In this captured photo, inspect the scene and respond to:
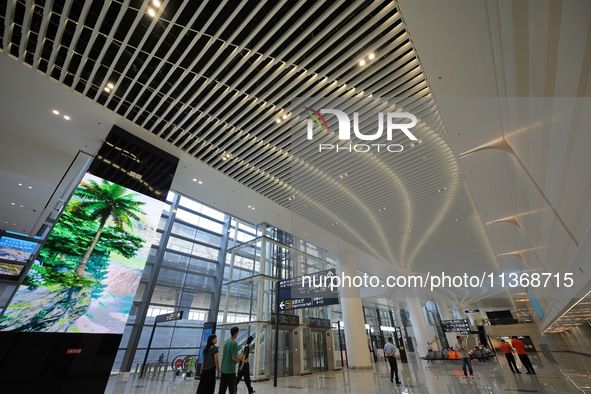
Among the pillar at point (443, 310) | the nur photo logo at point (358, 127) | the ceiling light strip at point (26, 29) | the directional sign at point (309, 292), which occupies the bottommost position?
the directional sign at point (309, 292)

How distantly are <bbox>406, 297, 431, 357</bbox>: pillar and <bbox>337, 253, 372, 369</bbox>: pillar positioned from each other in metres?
10.5

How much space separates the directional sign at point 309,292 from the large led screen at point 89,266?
4338 mm

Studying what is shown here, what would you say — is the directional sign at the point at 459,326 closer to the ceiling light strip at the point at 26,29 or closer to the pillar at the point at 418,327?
the pillar at the point at 418,327

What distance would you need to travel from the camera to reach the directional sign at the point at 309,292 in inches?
300

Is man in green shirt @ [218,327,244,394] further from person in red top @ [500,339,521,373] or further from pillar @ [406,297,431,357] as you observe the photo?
pillar @ [406,297,431,357]

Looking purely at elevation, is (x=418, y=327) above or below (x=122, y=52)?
below

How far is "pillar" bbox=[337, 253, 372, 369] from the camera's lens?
11.8 metres

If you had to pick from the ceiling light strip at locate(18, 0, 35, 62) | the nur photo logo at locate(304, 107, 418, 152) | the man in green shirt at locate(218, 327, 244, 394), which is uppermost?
the ceiling light strip at locate(18, 0, 35, 62)

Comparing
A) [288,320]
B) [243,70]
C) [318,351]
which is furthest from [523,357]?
[243,70]

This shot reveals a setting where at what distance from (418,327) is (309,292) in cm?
1719

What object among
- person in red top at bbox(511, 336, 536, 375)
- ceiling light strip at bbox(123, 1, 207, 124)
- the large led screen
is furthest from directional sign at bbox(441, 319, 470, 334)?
ceiling light strip at bbox(123, 1, 207, 124)

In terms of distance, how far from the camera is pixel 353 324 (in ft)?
40.3

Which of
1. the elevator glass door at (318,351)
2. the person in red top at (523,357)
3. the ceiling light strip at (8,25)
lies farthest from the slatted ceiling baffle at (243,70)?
the elevator glass door at (318,351)

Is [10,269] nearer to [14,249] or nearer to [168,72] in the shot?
[14,249]
